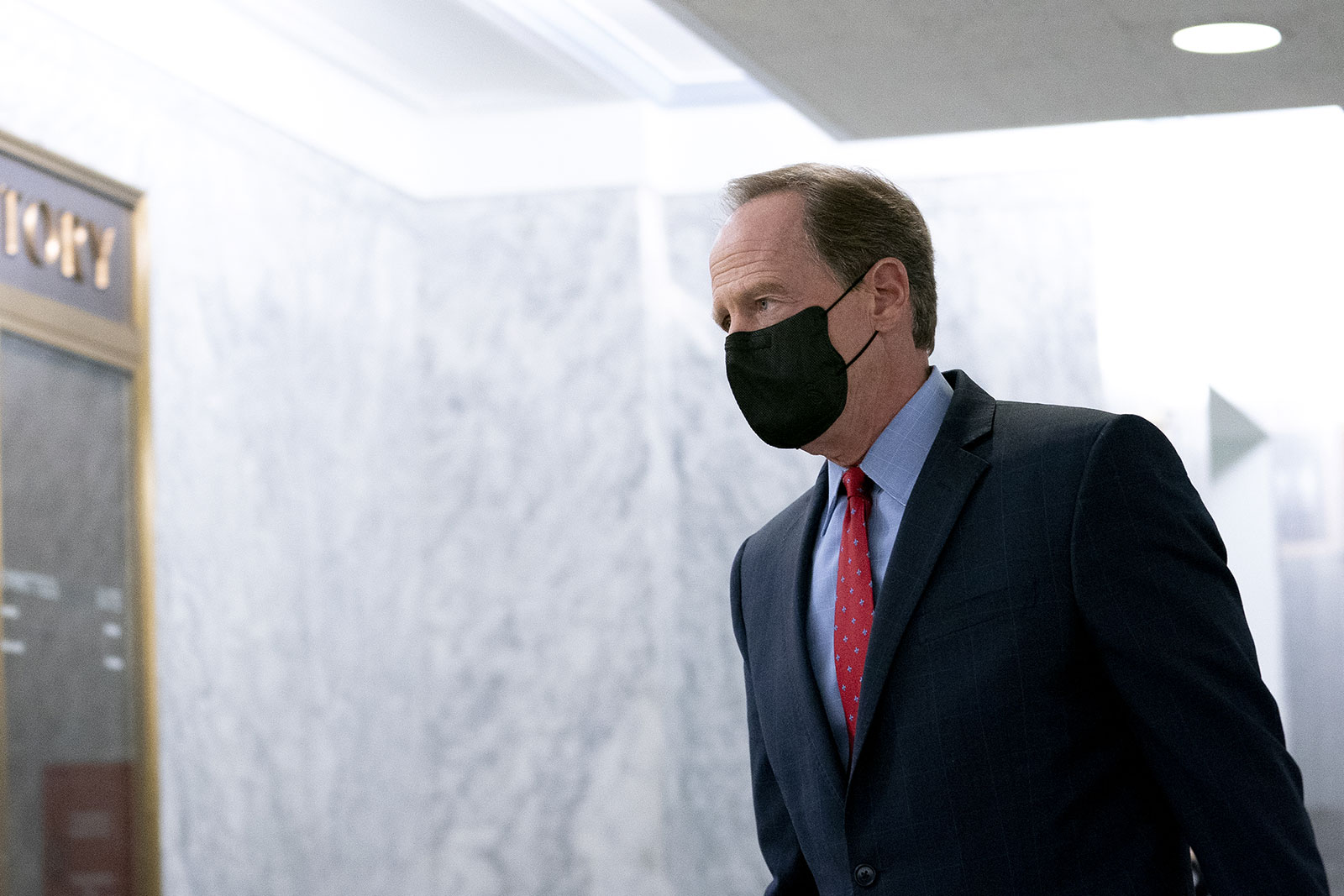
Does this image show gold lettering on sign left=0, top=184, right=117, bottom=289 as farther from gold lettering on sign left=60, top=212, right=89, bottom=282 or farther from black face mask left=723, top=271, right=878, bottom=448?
Answer: black face mask left=723, top=271, right=878, bottom=448

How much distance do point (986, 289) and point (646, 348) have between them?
1.14 meters

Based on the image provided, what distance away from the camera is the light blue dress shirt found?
164 cm

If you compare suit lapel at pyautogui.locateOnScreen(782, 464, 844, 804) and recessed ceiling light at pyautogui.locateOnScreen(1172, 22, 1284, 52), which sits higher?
recessed ceiling light at pyautogui.locateOnScreen(1172, 22, 1284, 52)

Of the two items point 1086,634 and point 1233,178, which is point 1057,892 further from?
point 1233,178

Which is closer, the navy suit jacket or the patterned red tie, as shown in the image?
the navy suit jacket

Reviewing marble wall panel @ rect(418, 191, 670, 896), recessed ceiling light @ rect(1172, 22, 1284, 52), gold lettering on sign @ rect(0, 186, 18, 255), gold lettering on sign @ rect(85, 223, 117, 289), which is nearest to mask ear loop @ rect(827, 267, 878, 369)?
Result: recessed ceiling light @ rect(1172, 22, 1284, 52)

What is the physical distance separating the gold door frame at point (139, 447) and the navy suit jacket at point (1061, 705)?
105 inches

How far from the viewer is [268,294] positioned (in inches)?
176

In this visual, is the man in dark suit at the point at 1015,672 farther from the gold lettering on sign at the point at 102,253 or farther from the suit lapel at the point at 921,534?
the gold lettering on sign at the point at 102,253

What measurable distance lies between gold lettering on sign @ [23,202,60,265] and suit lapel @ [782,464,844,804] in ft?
7.86

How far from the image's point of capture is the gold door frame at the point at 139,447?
3680 mm

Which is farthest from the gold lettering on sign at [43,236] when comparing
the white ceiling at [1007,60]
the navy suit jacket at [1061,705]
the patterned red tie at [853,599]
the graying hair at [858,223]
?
the navy suit jacket at [1061,705]

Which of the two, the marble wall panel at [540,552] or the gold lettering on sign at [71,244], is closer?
the gold lettering on sign at [71,244]

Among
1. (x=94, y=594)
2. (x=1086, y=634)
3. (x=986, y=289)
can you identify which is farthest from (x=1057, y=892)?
(x=986, y=289)
